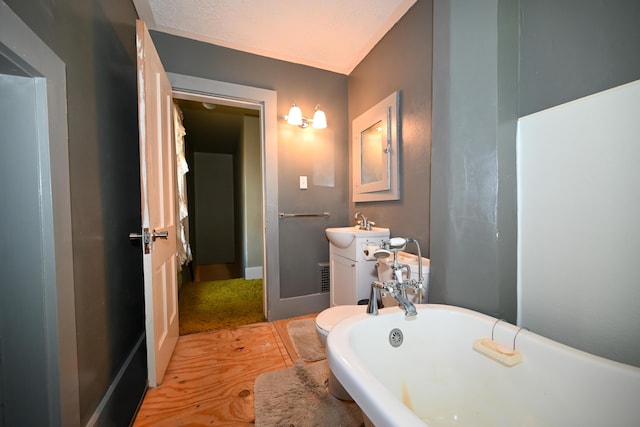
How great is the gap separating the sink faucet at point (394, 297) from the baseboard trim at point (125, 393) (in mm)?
1140

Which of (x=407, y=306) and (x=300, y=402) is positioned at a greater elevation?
(x=407, y=306)

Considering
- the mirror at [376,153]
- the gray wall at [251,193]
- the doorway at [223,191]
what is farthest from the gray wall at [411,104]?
the gray wall at [251,193]

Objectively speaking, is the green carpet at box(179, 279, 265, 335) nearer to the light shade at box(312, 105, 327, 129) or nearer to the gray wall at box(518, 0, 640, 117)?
the light shade at box(312, 105, 327, 129)

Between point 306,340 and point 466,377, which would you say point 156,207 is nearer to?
point 306,340

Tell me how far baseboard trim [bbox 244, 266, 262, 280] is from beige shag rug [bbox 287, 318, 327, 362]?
160 centimetres

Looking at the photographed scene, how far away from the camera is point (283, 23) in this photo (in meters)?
1.76

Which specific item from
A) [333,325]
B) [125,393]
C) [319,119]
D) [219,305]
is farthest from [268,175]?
[125,393]

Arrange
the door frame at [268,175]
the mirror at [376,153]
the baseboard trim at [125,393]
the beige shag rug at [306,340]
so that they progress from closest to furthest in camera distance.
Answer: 1. the baseboard trim at [125,393]
2. the beige shag rug at [306,340]
3. the mirror at [376,153]
4. the door frame at [268,175]

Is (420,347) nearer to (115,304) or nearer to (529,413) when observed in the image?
(529,413)

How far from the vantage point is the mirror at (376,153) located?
1781 mm

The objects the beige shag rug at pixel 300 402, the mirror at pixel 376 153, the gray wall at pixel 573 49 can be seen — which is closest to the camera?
the gray wall at pixel 573 49

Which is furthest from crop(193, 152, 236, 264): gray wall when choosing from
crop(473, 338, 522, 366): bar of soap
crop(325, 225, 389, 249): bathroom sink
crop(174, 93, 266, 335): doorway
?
crop(473, 338, 522, 366): bar of soap

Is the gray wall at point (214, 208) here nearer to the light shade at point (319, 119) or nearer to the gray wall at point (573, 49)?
the light shade at point (319, 119)

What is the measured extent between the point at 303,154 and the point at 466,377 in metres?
1.94
